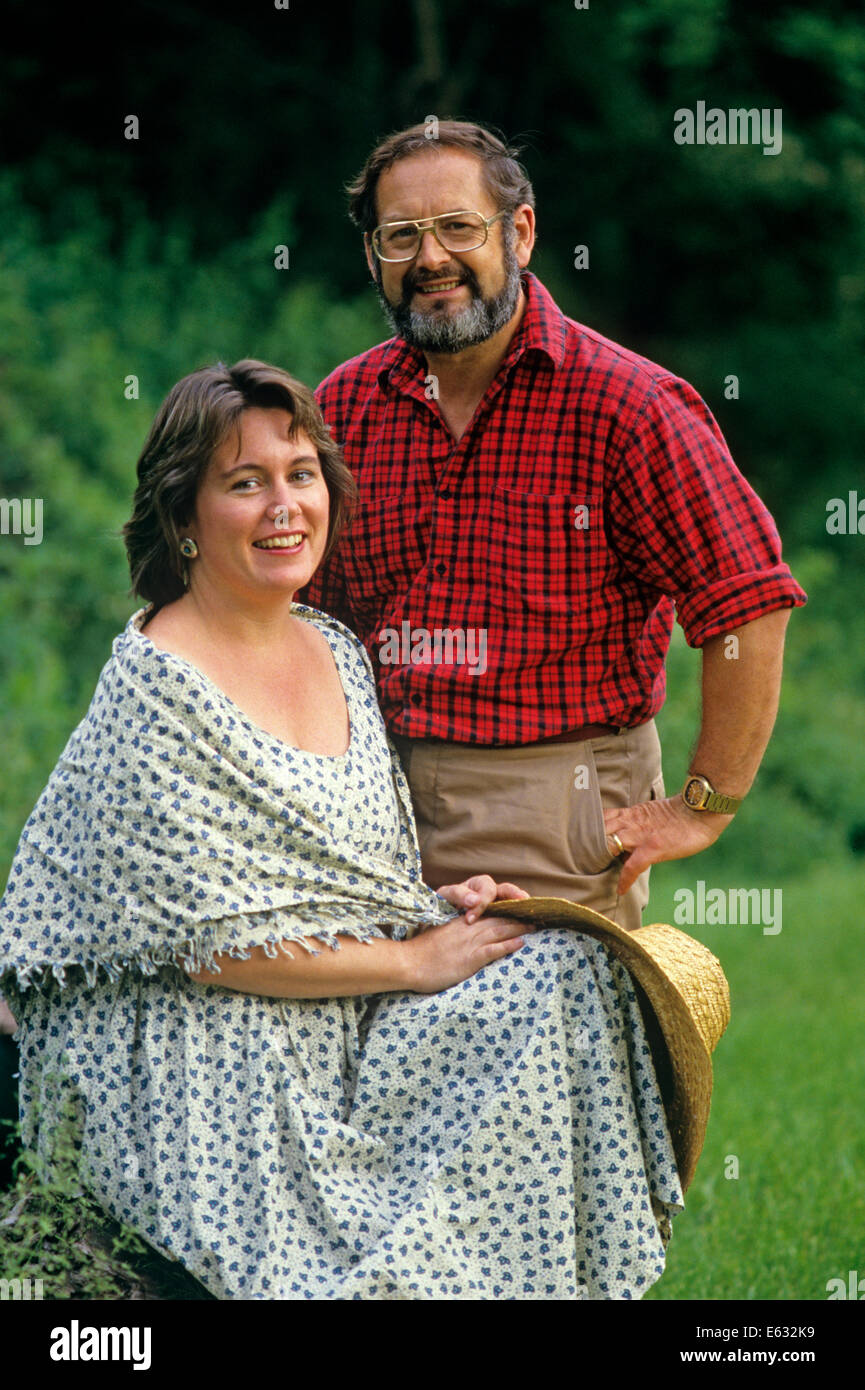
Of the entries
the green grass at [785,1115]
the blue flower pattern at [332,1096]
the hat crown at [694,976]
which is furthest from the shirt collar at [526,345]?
the green grass at [785,1115]

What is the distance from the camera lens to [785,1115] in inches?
215

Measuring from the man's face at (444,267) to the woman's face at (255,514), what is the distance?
0.48 metres

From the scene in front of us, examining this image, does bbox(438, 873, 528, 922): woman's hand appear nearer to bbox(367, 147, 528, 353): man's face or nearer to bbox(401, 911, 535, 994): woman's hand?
bbox(401, 911, 535, 994): woman's hand

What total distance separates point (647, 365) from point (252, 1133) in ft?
5.67

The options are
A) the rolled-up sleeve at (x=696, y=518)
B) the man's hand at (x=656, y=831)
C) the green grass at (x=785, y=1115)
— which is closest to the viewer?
the rolled-up sleeve at (x=696, y=518)

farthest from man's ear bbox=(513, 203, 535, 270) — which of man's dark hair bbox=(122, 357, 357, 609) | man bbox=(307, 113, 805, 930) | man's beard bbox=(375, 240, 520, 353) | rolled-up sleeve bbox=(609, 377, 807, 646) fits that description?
man's dark hair bbox=(122, 357, 357, 609)

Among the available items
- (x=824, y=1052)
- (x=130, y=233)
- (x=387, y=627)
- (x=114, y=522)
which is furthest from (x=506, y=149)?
(x=130, y=233)

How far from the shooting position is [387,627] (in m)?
3.50

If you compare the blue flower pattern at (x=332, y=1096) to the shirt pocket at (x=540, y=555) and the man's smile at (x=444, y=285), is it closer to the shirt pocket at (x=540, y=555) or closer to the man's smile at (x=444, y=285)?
the shirt pocket at (x=540, y=555)

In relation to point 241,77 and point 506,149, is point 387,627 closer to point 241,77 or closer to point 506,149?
point 506,149

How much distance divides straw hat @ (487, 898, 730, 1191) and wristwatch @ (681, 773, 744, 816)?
0.49 m

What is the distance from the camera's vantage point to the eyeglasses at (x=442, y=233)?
3.34 metres

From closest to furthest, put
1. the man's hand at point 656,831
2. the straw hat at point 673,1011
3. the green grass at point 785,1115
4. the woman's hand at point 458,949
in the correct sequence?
the straw hat at point 673,1011 → the woman's hand at point 458,949 → the man's hand at point 656,831 → the green grass at point 785,1115

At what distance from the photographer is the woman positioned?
2799 mm
